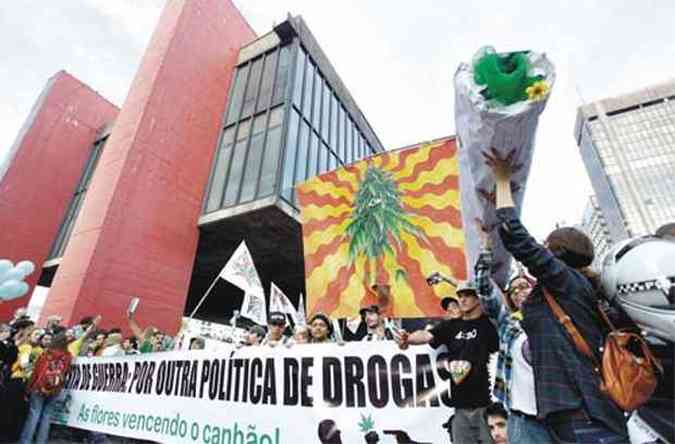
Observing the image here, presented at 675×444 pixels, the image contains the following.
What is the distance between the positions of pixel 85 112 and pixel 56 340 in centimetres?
1398

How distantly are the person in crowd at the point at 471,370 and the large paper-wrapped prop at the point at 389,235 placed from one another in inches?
50.8

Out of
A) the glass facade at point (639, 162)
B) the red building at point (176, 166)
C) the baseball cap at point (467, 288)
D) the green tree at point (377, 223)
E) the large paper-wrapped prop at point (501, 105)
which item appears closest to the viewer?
the large paper-wrapped prop at point (501, 105)

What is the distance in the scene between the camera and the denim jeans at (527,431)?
1497mm

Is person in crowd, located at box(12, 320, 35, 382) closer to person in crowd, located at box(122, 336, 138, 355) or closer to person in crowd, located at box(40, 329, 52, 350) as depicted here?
person in crowd, located at box(40, 329, 52, 350)

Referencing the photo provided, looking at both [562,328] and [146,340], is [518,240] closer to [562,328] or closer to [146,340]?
[562,328]

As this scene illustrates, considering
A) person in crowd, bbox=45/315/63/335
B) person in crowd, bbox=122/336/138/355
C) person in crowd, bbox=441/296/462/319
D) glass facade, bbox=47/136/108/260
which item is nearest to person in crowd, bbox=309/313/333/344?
person in crowd, bbox=441/296/462/319

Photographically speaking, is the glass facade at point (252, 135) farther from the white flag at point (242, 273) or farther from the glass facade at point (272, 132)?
the white flag at point (242, 273)

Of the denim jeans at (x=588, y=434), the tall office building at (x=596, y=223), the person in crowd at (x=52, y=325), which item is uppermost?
the tall office building at (x=596, y=223)

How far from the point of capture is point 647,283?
1.14 meters

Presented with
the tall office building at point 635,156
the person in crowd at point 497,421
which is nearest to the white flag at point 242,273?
the person in crowd at point 497,421

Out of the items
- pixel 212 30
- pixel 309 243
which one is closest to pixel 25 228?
pixel 212 30

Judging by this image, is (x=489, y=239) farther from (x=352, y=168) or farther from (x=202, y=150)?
(x=202, y=150)

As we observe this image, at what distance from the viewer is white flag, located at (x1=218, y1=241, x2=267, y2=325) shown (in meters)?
6.30

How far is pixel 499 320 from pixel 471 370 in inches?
15.7
